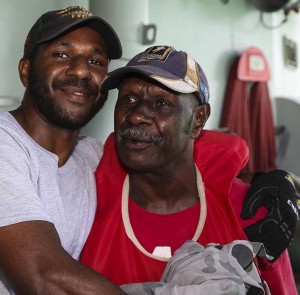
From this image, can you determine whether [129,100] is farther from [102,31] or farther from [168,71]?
[102,31]

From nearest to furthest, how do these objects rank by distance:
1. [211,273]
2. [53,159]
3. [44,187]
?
[211,273]
[44,187]
[53,159]

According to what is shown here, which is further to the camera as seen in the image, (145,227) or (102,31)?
(102,31)

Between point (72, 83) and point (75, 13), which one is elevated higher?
point (75, 13)

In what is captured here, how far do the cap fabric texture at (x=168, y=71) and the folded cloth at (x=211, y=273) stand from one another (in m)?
0.38

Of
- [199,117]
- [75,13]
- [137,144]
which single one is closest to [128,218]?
[137,144]

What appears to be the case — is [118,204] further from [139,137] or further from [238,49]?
[238,49]

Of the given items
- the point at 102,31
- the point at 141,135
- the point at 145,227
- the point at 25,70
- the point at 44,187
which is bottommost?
the point at 145,227

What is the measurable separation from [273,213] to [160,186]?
0.29 meters

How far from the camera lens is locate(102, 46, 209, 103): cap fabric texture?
44.0 inches

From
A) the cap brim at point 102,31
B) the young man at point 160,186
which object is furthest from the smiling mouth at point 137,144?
the cap brim at point 102,31

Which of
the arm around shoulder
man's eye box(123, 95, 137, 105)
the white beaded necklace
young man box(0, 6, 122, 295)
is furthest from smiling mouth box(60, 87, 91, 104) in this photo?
the arm around shoulder

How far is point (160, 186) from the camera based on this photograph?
1229 mm

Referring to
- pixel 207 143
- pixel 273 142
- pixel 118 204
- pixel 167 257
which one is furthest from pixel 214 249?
pixel 273 142

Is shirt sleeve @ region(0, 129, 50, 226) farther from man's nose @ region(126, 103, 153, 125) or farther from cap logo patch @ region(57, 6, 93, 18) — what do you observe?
cap logo patch @ region(57, 6, 93, 18)
